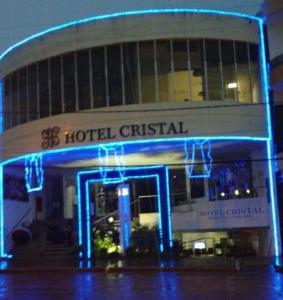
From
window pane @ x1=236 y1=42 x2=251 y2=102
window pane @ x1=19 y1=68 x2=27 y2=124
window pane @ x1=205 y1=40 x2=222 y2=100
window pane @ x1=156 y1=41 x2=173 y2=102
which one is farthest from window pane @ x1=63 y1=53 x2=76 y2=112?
window pane @ x1=236 y1=42 x2=251 y2=102

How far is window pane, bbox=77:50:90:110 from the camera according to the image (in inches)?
1208

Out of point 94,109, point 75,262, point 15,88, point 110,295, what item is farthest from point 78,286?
point 15,88

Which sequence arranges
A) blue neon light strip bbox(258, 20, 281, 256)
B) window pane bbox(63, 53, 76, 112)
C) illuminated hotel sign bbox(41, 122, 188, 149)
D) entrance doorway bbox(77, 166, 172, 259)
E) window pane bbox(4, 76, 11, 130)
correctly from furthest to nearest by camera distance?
1. window pane bbox(4, 76, 11, 130)
2. entrance doorway bbox(77, 166, 172, 259)
3. window pane bbox(63, 53, 76, 112)
4. blue neon light strip bbox(258, 20, 281, 256)
5. illuminated hotel sign bbox(41, 122, 188, 149)

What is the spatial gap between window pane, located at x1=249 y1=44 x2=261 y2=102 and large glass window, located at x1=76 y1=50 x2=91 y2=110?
8.02 meters

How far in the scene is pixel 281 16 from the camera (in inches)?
1202

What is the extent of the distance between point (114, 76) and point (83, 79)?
166 cm

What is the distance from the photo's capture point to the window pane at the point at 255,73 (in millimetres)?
30469

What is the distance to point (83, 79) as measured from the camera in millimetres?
30859

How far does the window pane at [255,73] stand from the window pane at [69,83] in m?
8.79

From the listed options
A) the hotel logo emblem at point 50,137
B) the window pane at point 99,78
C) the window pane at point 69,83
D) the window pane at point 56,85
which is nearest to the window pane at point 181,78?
the window pane at point 99,78

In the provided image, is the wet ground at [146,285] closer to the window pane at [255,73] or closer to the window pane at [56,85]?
the window pane at [56,85]

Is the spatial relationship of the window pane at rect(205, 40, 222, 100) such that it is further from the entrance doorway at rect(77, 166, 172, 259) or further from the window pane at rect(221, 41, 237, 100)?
the entrance doorway at rect(77, 166, 172, 259)

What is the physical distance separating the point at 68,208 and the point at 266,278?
22214 mm

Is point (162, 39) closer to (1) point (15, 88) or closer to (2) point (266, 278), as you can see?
(1) point (15, 88)
